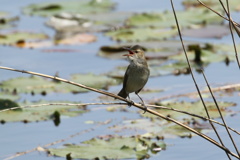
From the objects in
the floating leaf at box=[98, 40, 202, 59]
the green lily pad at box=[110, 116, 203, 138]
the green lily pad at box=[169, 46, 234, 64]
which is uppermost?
the floating leaf at box=[98, 40, 202, 59]

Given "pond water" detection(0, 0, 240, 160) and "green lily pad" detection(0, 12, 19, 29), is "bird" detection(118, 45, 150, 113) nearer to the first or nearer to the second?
"pond water" detection(0, 0, 240, 160)

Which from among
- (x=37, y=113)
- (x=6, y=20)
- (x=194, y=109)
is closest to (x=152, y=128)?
(x=194, y=109)

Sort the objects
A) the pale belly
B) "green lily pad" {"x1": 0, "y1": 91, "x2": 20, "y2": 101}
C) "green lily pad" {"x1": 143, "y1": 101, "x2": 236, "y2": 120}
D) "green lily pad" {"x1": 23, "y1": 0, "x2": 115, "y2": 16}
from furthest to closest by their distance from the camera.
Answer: "green lily pad" {"x1": 23, "y1": 0, "x2": 115, "y2": 16} < "green lily pad" {"x1": 0, "y1": 91, "x2": 20, "y2": 101} < "green lily pad" {"x1": 143, "y1": 101, "x2": 236, "y2": 120} < the pale belly

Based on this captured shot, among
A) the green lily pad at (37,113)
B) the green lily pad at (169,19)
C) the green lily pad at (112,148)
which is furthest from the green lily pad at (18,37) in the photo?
the green lily pad at (112,148)

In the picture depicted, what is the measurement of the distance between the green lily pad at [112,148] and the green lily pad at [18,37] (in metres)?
4.05

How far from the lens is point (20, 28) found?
35.1ft

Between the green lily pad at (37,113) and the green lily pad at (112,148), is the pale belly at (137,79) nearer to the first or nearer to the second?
the green lily pad at (112,148)

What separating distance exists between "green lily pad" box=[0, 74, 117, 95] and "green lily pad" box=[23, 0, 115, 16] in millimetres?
3568

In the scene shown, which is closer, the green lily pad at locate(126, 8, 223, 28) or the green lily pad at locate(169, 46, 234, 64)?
the green lily pad at locate(169, 46, 234, 64)

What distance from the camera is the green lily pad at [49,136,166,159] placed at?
5770 millimetres

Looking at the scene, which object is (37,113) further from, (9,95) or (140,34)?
(140,34)

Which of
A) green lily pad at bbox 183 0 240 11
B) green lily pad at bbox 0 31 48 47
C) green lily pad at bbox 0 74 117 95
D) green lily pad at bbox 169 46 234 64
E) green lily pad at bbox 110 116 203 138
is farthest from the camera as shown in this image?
green lily pad at bbox 183 0 240 11

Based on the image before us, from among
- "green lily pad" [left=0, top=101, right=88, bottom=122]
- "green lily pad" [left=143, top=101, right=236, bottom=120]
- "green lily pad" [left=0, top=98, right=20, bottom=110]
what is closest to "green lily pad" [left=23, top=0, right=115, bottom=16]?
"green lily pad" [left=0, top=101, right=88, bottom=122]

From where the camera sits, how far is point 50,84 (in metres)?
7.80
